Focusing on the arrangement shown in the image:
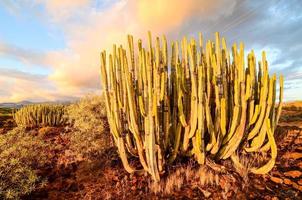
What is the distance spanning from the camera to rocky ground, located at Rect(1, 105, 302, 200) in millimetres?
4773

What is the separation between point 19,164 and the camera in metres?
6.32

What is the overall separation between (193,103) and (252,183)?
6.25 ft

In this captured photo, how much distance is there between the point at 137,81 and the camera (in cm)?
568

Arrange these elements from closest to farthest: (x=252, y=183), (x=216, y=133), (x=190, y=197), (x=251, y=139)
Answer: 1. (x=190, y=197)
2. (x=252, y=183)
3. (x=216, y=133)
4. (x=251, y=139)

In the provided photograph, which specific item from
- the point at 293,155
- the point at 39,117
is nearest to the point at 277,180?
the point at 293,155

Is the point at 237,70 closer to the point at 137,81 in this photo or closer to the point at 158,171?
the point at 137,81

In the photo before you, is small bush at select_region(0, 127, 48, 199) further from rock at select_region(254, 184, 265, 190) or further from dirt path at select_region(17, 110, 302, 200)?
rock at select_region(254, 184, 265, 190)

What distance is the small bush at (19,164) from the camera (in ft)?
17.7

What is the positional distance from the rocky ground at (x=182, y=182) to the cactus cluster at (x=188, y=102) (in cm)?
Result: 26

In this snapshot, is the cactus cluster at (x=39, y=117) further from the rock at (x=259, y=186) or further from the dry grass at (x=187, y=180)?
the rock at (x=259, y=186)

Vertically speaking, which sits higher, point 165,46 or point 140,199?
point 165,46

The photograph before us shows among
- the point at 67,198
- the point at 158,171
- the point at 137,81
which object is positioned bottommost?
the point at 67,198

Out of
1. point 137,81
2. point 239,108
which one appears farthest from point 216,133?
point 137,81

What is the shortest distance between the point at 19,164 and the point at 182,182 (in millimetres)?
3999
